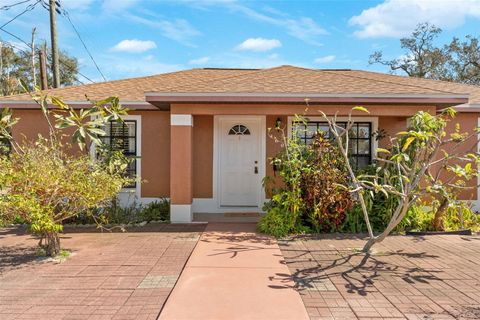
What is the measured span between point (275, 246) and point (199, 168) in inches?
149

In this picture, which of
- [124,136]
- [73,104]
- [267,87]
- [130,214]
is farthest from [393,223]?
[73,104]

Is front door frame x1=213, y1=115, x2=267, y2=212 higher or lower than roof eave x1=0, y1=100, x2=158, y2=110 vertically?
lower

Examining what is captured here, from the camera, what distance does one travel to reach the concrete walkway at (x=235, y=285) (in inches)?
148

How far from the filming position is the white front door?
9492 millimetres

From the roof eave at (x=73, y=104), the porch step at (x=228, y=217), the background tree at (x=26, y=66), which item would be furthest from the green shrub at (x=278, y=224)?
the background tree at (x=26, y=66)

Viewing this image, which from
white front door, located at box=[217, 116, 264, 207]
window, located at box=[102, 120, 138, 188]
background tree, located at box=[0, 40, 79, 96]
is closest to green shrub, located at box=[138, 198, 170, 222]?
window, located at box=[102, 120, 138, 188]

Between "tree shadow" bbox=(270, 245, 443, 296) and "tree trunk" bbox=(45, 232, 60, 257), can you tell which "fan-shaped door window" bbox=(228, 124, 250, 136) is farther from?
"tree trunk" bbox=(45, 232, 60, 257)

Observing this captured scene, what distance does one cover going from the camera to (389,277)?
4820mm

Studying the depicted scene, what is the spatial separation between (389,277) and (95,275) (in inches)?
155

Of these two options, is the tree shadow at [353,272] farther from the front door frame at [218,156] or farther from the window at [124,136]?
the window at [124,136]

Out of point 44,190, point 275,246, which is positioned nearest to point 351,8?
point 275,246

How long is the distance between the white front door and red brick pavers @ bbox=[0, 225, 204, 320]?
7.93ft

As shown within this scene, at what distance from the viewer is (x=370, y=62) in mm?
31219

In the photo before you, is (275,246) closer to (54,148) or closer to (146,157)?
(54,148)
